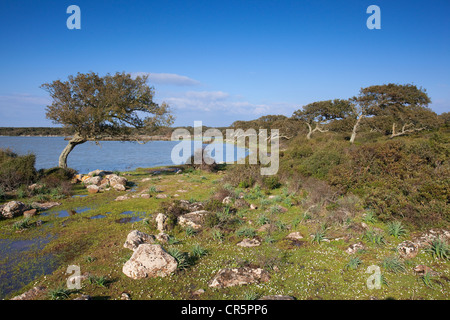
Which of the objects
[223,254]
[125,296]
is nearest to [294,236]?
[223,254]

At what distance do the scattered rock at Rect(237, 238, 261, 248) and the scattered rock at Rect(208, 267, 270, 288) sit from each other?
1.73 metres

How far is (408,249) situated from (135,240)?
353 inches

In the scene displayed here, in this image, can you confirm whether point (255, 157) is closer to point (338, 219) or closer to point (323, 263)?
point (338, 219)

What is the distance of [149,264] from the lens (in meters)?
6.61

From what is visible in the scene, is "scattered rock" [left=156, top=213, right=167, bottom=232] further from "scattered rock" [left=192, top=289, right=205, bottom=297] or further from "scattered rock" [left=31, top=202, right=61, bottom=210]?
"scattered rock" [left=31, top=202, right=61, bottom=210]

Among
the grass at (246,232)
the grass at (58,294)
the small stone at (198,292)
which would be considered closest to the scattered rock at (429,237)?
the grass at (246,232)

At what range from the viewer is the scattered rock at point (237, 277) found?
6.21 meters

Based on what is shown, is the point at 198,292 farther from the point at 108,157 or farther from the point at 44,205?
the point at 108,157

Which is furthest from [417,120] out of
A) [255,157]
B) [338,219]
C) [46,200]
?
[46,200]

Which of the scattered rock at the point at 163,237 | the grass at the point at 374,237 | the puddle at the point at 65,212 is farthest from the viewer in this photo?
the puddle at the point at 65,212

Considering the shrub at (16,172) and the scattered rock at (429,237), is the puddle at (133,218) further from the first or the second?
the scattered rock at (429,237)

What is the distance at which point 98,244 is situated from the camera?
8742 mm

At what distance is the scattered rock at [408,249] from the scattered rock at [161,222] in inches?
331

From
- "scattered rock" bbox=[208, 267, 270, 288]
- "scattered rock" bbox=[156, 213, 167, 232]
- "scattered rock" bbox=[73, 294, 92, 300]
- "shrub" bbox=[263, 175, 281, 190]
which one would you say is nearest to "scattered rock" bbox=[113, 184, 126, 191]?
"scattered rock" bbox=[156, 213, 167, 232]
